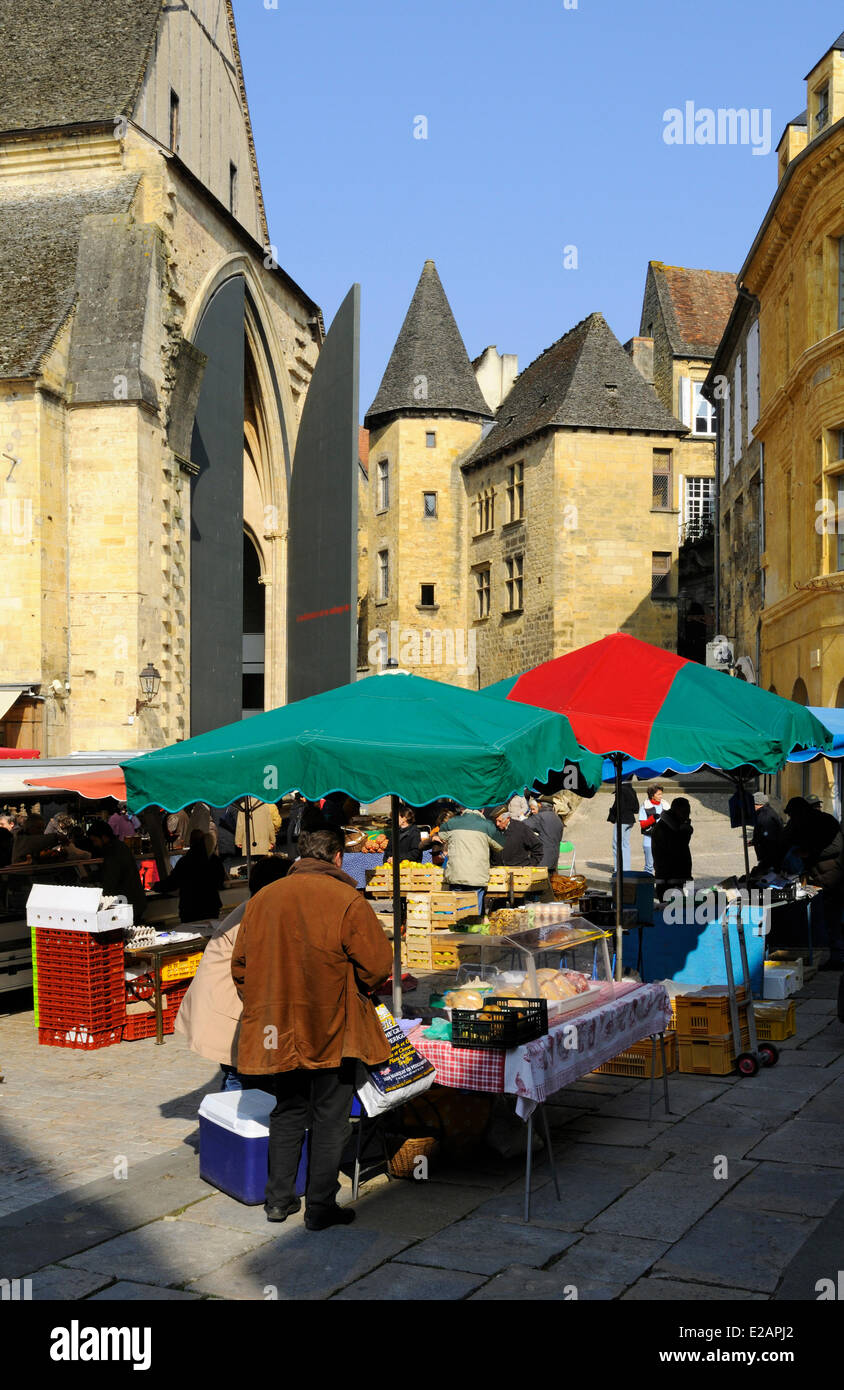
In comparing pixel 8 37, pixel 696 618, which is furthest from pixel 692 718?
pixel 696 618

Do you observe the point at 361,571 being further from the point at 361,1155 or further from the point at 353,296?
the point at 361,1155

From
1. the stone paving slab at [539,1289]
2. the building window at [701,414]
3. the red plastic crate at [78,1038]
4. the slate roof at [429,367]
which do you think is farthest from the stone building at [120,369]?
the building window at [701,414]

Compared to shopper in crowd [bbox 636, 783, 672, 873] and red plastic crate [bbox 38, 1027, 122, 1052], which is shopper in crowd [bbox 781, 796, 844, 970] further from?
shopper in crowd [bbox 636, 783, 672, 873]

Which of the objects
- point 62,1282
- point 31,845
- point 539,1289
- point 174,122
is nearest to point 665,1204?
point 539,1289

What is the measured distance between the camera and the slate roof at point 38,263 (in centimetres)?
2095

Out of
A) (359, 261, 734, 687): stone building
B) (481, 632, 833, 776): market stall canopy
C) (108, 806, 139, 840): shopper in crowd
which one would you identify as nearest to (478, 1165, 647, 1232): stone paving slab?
(481, 632, 833, 776): market stall canopy

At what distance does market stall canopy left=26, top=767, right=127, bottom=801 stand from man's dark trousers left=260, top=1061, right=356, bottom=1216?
522cm

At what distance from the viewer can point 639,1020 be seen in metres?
6.93

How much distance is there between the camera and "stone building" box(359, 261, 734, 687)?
4141 centimetres

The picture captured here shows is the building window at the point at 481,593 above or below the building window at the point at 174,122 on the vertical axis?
below

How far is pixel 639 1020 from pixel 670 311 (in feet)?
142

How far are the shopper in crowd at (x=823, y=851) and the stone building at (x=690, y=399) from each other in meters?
31.3

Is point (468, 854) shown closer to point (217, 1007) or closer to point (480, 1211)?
point (217, 1007)

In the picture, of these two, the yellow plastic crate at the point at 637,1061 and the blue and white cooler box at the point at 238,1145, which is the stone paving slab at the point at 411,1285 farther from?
the yellow plastic crate at the point at 637,1061
